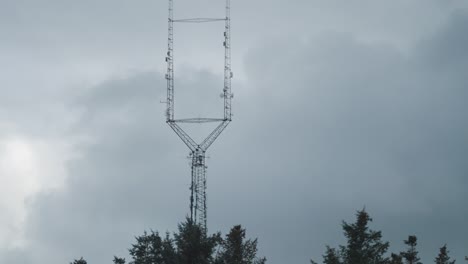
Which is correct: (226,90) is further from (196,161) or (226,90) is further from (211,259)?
(211,259)

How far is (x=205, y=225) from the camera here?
89.2 m

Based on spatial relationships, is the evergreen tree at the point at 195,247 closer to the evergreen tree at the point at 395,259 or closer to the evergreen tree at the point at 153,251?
the evergreen tree at the point at 153,251

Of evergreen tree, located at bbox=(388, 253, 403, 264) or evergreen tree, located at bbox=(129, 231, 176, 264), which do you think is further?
evergreen tree, located at bbox=(388, 253, 403, 264)

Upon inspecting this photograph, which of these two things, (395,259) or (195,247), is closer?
(195,247)

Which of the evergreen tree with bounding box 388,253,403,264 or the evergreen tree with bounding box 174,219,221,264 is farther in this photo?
the evergreen tree with bounding box 388,253,403,264

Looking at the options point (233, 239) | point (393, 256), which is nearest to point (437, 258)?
point (393, 256)

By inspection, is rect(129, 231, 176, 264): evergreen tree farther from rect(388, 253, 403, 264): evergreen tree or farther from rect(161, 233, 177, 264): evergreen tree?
rect(388, 253, 403, 264): evergreen tree

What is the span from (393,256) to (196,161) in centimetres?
2094

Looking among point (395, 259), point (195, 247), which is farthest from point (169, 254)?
point (395, 259)

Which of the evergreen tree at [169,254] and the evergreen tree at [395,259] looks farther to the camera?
the evergreen tree at [395,259]

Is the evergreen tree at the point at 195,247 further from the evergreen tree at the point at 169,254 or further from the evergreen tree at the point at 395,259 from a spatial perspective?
the evergreen tree at the point at 395,259

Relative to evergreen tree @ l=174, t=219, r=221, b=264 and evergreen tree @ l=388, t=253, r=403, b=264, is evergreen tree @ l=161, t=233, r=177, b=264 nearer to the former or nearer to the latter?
evergreen tree @ l=174, t=219, r=221, b=264

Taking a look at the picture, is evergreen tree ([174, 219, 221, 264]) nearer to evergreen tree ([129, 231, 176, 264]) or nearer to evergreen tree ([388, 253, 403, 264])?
evergreen tree ([129, 231, 176, 264])

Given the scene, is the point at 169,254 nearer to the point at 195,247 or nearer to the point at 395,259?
the point at 195,247
